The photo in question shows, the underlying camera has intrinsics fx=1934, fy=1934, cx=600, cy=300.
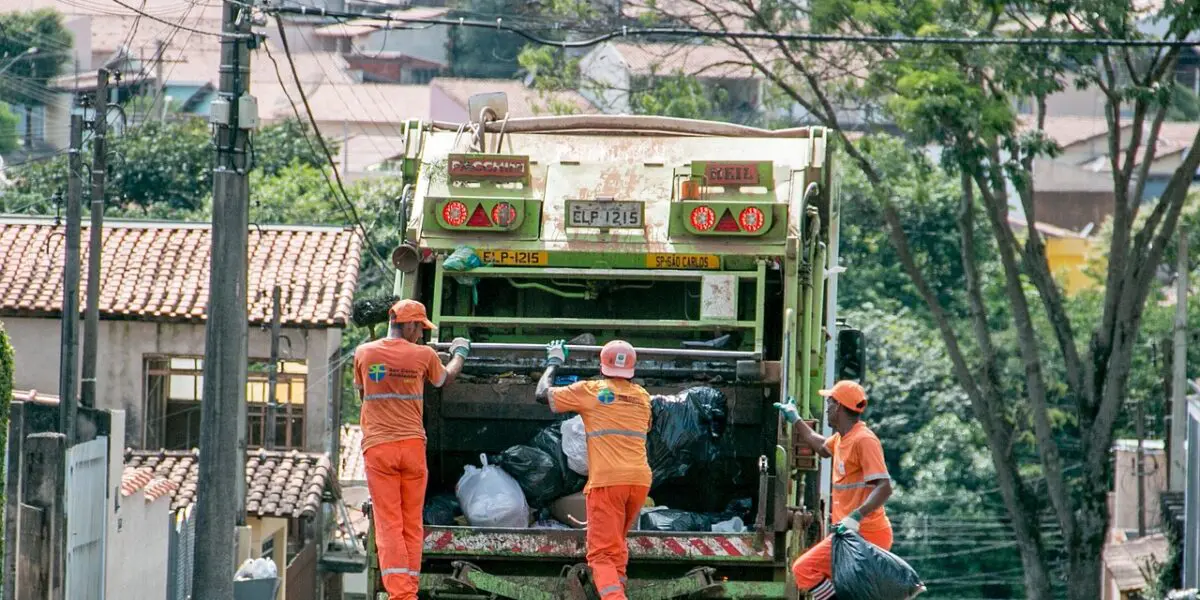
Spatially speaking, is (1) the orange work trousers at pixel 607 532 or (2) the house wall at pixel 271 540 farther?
(2) the house wall at pixel 271 540

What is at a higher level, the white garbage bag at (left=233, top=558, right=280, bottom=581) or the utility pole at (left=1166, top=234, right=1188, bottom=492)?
the utility pole at (left=1166, top=234, right=1188, bottom=492)

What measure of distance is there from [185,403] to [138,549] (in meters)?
8.95

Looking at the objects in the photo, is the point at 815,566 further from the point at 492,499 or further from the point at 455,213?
the point at 455,213

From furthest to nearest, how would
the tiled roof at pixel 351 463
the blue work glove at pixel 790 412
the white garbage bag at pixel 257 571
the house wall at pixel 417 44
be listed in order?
the house wall at pixel 417 44, the tiled roof at pixel 351 463, the white garbage bag at pixel 257 571, the blue work glove at pixel 790 412

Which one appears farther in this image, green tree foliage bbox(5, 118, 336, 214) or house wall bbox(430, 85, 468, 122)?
house wall bbox(430, 85, 468, 122)

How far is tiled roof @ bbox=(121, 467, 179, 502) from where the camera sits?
1388cm

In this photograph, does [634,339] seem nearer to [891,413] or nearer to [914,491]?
[914,491]

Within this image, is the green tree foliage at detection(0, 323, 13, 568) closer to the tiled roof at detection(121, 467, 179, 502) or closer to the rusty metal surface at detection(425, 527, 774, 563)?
the rusty metal surface at detection(425, 527, 774, 563)

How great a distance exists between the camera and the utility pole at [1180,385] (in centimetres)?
2214

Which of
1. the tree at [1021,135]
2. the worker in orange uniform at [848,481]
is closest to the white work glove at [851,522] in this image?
the worker in orange uniform at [848,481]

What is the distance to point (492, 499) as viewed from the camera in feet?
28.5

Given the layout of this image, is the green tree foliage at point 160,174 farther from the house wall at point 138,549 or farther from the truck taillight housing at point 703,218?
the truck taillight housing at point 703,218

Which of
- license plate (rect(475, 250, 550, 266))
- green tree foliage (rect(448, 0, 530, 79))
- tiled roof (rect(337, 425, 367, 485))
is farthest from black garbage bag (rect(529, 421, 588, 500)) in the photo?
green tree foliage (rect(448, 0, 530, 79))

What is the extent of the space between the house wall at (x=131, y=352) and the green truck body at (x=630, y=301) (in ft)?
41.5
